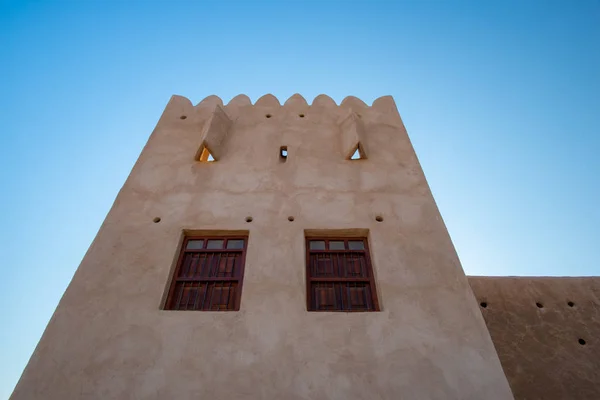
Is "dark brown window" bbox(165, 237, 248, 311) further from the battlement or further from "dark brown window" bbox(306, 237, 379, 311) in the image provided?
the battlement

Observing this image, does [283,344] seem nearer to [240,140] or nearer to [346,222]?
[346,222]

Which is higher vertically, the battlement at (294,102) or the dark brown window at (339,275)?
the battlement at (294,102)

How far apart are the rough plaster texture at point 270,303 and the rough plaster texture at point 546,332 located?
7.23 feet

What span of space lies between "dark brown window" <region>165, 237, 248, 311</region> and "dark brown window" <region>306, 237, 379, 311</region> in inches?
33.8

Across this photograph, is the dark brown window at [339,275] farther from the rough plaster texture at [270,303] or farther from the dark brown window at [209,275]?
the dark brown window at [209,275]

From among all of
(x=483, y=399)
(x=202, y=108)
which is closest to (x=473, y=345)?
(x=483, y=399)

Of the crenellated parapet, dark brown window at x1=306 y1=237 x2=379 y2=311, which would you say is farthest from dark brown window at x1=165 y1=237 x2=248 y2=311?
the crenellated parapet

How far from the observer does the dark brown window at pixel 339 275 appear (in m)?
4.30

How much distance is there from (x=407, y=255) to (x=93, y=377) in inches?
141

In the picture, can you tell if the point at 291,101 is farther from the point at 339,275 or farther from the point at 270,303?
the point at 270,303

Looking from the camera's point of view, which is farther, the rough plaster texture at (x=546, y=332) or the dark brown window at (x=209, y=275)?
the rough plaster texture at (x=546, y=332)

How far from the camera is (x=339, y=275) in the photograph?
181 inches

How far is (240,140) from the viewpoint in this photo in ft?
21.2

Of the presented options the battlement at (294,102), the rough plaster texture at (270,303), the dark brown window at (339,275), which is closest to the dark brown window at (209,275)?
the rough plaster texture at (270,303)
